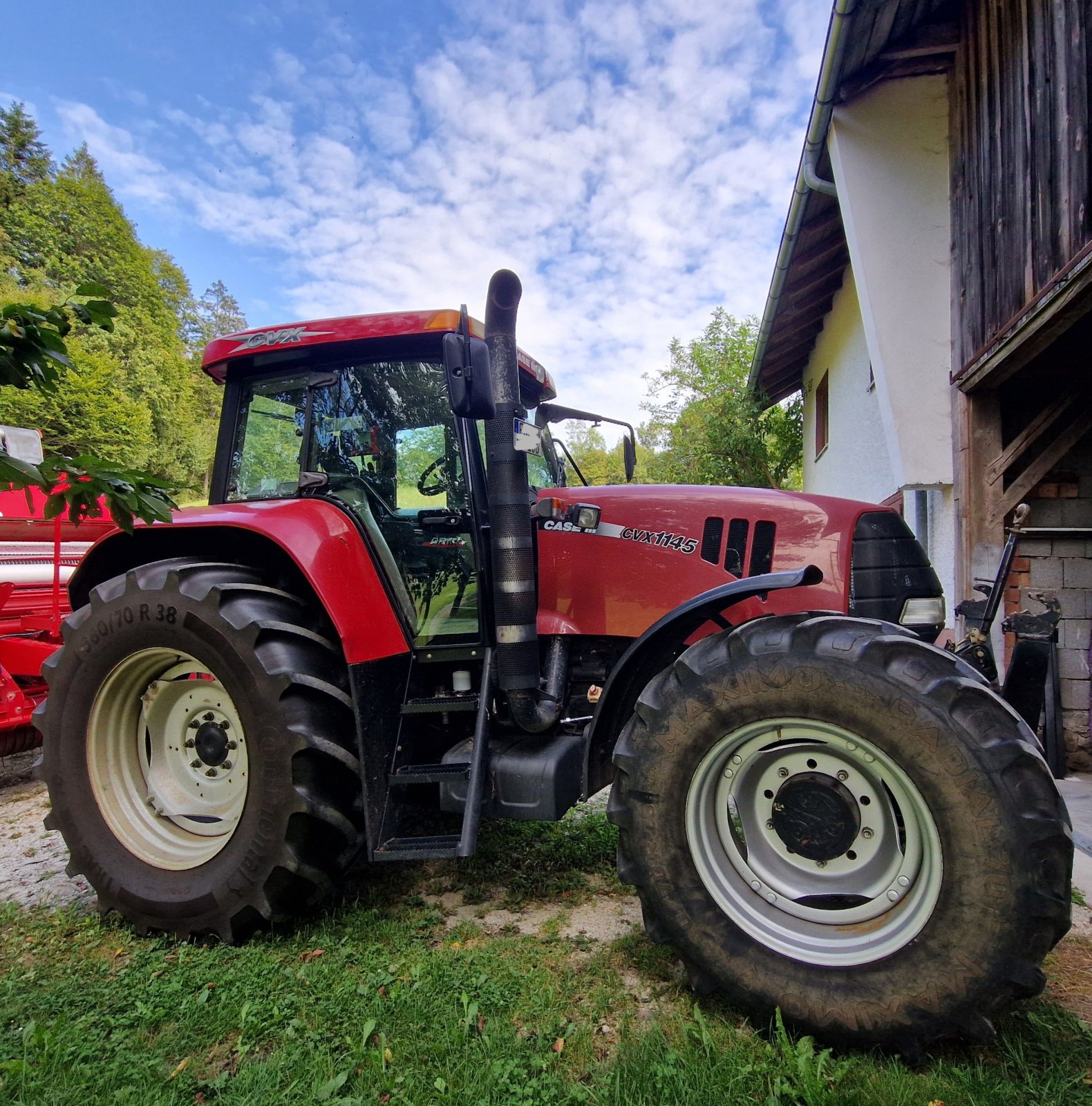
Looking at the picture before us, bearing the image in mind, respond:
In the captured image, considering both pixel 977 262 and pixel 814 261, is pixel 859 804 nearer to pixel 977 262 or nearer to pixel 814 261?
Answer: pixel 977 262

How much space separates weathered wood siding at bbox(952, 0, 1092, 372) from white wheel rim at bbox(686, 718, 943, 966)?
117 inches

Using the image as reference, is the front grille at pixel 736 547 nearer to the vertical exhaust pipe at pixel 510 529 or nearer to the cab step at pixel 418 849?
the vertical exhaust pipe at pixel 510 529

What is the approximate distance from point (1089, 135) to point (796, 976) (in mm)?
3842

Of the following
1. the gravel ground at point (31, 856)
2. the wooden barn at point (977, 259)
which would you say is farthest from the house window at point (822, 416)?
the gravel ground at point (31, 856)

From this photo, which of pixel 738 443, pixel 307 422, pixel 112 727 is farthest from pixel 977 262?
pixel 738 443

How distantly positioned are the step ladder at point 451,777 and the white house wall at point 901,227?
12.4 ft

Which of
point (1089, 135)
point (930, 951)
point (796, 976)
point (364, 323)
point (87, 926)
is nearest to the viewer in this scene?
point (930, 951)

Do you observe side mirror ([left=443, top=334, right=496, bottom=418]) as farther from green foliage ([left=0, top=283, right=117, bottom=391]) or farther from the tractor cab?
green foliage ([left=0, top=283, right=117, bottom=391])

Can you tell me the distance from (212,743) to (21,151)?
45.2 meters

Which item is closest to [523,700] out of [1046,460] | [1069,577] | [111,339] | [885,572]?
[885,572]

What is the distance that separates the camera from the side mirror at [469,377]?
6.93 feet

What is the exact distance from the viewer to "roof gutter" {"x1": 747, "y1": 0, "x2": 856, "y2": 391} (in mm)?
4328

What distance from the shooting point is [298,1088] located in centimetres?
160

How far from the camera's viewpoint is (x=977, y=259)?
4.44 m
